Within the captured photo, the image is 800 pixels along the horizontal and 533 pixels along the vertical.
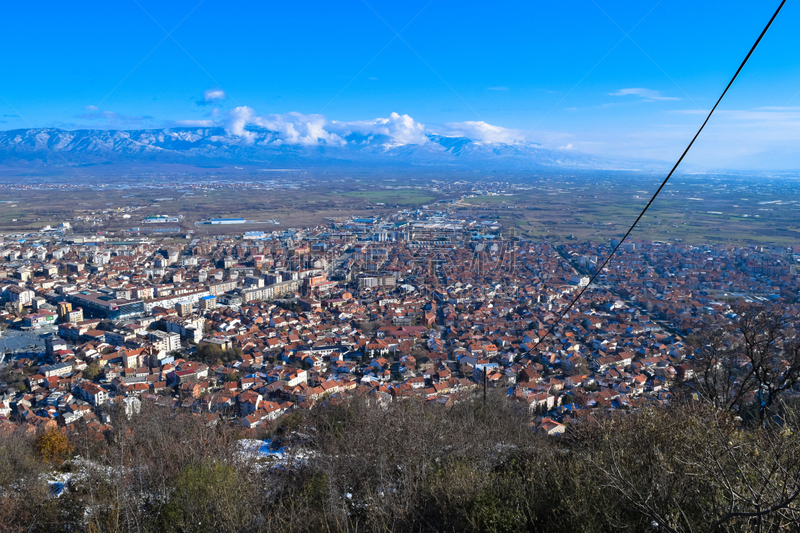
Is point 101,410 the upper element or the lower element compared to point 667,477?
lower

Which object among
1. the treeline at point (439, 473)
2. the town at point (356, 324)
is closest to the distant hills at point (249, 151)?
the town at point (356, 324)

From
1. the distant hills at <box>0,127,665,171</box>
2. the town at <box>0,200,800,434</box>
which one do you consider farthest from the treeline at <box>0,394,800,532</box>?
the distant hills at <box>0,127,665,171</box>

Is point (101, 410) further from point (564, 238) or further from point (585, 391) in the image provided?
point (564, 238)

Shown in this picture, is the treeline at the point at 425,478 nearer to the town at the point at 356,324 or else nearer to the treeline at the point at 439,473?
the treeline at the point at 439,473

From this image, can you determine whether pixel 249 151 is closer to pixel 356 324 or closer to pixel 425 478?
pixel 356 324

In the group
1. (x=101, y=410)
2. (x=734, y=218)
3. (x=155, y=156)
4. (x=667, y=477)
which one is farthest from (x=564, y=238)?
(x=155, y=156)

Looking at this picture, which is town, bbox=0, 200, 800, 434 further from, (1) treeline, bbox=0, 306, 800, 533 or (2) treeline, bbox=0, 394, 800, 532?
(2) treeline, bbox=0, 394, 800, 532
